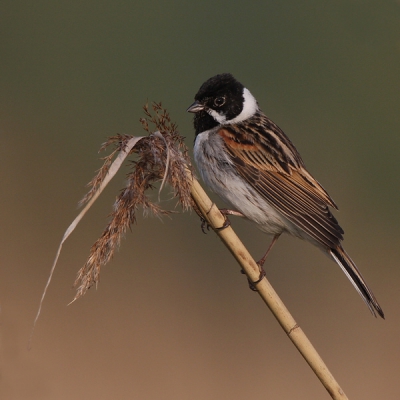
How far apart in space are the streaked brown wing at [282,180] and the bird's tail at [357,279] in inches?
6.6

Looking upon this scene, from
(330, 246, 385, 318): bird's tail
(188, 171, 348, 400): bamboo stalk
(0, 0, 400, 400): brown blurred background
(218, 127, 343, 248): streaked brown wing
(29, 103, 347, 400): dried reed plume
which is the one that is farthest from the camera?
(0, 0, 400, 400): brown blurred background

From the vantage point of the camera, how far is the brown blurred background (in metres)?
4.64

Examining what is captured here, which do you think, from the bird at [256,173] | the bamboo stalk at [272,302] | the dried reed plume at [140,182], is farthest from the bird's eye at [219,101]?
the dried reed plume at [140,182]

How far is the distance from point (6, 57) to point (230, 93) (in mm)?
3568

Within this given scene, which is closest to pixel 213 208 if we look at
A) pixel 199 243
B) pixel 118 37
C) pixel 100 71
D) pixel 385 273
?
pixel 199 243

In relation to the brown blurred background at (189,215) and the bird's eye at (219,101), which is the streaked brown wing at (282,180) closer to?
the bird's eye at (219,101)

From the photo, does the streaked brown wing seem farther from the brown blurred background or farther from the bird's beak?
the brown blurred background

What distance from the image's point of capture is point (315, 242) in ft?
11.5

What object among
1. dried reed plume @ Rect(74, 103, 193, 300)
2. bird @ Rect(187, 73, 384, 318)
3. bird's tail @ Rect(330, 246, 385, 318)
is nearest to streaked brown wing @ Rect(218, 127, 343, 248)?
bird @ Rect(187, 73, 384, 318)

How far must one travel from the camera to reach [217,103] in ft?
13.4

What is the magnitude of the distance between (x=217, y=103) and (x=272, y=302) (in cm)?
203

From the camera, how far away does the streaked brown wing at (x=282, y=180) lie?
3.58 meters

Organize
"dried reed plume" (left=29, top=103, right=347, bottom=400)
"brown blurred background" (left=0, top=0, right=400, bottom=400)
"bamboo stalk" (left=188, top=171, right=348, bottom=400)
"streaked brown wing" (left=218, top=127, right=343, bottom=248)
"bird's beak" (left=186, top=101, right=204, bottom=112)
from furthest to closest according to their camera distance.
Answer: "brown blurred background" (left=0, top=0, right=400, bottom=400) → "bird's beak" (left=186, top=101, right=204, bottom=112) → "streaked brown wing" (left=218, top=127, right=343, bottom=248) → "bamboo stalk" (left=188, top=171, right=348, bottom=400) → "dried reed plume" (left=29, top=103, right=347, bottom=400)

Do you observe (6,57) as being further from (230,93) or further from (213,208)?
(213,208)
